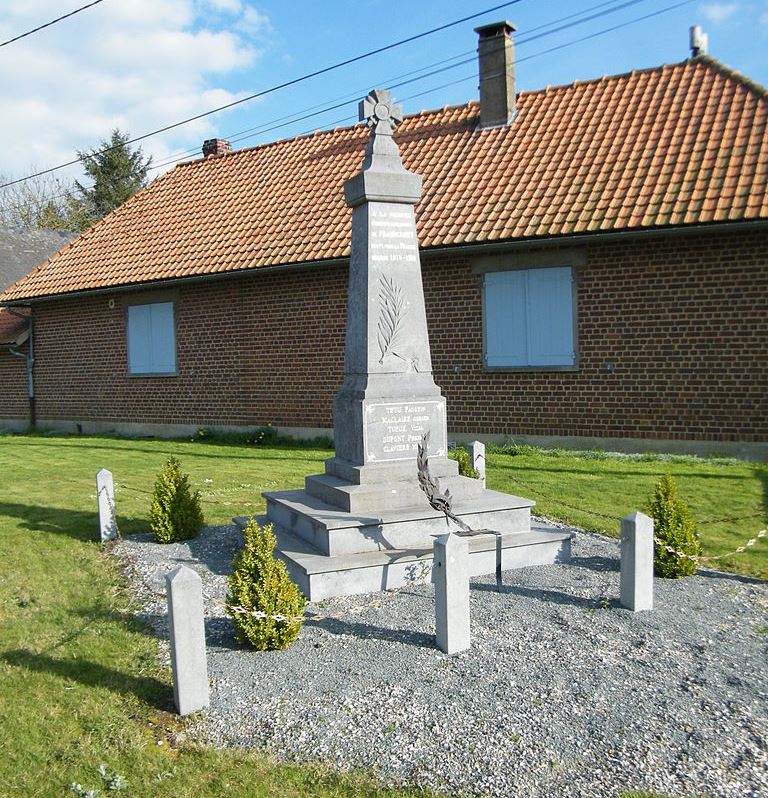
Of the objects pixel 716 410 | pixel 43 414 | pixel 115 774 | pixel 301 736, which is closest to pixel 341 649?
pixel 301 736

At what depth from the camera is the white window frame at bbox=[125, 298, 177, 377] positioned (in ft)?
53.8

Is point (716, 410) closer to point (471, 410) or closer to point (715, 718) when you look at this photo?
point (471, 410)

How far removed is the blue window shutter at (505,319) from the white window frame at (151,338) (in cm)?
722

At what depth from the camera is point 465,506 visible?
669 cm

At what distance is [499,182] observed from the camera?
43.8ft

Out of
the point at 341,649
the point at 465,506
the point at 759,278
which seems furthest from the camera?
the point at 759,278

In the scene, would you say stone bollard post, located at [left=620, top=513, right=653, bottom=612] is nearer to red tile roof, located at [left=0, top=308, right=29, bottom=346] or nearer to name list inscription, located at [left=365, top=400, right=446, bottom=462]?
name list inscription, located at [left=365, top=400, right=446, bottom=462]

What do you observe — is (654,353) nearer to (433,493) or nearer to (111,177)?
(433,493)

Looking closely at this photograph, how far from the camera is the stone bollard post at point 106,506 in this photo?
7594mm

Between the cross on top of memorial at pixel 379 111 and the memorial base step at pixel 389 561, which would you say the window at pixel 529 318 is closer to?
the cross on top of memorial at pixel 379 111

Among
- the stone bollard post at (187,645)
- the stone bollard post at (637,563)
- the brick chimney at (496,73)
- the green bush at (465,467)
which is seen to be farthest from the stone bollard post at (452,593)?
the brick chimney at (496,73)

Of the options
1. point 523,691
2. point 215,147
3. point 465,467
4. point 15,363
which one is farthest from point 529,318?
point 15,363

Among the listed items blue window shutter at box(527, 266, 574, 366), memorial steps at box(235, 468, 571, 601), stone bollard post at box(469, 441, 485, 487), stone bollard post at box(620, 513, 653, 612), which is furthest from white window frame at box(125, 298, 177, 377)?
stone bollard post at box(620, 513, 653, 612)

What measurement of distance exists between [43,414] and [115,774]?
17131 mm
